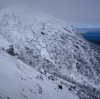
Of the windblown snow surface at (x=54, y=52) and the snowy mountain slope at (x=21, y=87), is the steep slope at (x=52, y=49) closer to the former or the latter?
the windblown snow surface at (x=54, y=52)

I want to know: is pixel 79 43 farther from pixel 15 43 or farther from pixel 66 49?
pixel 15 43

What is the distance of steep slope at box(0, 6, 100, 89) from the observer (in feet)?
43.3

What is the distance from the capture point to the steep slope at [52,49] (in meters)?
13.2

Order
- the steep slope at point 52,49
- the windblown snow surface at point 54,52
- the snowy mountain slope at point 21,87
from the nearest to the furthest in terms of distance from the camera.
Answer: the snowy mountain slope at point 21,87 → the windblown snow surface at point 54,52 → the steep slope at point 52,49

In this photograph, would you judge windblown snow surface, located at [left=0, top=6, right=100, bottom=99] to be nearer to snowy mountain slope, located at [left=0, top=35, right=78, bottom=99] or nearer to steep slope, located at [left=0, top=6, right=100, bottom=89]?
steep slope, located at [left=0, top=6, right=100, bottom=89]

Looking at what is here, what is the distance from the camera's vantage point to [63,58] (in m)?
14.7

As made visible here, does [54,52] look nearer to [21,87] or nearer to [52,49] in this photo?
[52,49]

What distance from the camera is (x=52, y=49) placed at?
15617mm

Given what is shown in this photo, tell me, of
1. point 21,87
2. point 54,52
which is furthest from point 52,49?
point 21,87

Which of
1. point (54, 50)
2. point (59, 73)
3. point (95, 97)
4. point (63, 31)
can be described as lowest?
point (95, 97)

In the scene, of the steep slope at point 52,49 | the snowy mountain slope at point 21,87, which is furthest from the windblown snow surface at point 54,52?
the snowy mountain slope at point 21,87

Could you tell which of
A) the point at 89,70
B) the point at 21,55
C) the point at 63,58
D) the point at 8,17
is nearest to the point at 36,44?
the point at 21,55

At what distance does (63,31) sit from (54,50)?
7239 millimetres

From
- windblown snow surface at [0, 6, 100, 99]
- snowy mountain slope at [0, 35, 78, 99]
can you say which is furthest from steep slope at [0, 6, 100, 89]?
snowy mountain slope at [0, 35, 78, 99]
